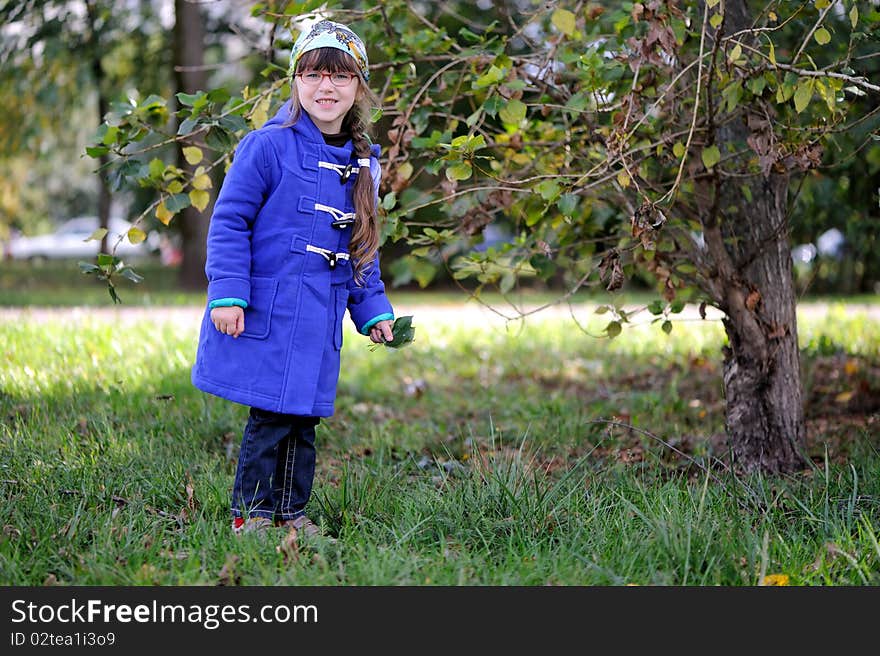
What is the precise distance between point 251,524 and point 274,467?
0.27m

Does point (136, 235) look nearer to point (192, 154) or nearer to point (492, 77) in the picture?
point (192, 154)

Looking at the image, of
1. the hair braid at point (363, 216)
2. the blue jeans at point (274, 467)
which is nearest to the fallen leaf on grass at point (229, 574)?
the blue jeans at point (274, 467)

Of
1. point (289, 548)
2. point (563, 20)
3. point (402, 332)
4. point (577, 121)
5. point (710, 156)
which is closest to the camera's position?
point (289, 548)

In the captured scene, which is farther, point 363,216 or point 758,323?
point 758,323

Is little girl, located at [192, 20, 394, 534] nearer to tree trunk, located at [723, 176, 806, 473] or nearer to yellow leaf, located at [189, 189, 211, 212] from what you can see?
yellow leaf, located at [189, 189, 211, 212]

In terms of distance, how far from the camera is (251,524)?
8.98ft

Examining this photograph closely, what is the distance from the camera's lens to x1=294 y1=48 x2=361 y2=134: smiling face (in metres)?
2.88

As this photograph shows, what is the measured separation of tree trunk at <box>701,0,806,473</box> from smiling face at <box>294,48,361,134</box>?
5.21ft

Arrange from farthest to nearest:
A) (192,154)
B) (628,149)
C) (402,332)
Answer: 1. (628,149)
2. (192,154)
3. (402,332)

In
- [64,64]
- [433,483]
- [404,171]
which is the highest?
[64,64]

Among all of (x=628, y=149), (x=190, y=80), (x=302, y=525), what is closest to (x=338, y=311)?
(x=302, y=525)

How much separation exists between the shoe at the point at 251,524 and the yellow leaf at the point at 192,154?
1351 mm

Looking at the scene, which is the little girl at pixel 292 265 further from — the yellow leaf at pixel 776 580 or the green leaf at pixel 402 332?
the yellow leaf at pixel 776 580

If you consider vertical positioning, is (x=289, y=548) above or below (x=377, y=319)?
below
